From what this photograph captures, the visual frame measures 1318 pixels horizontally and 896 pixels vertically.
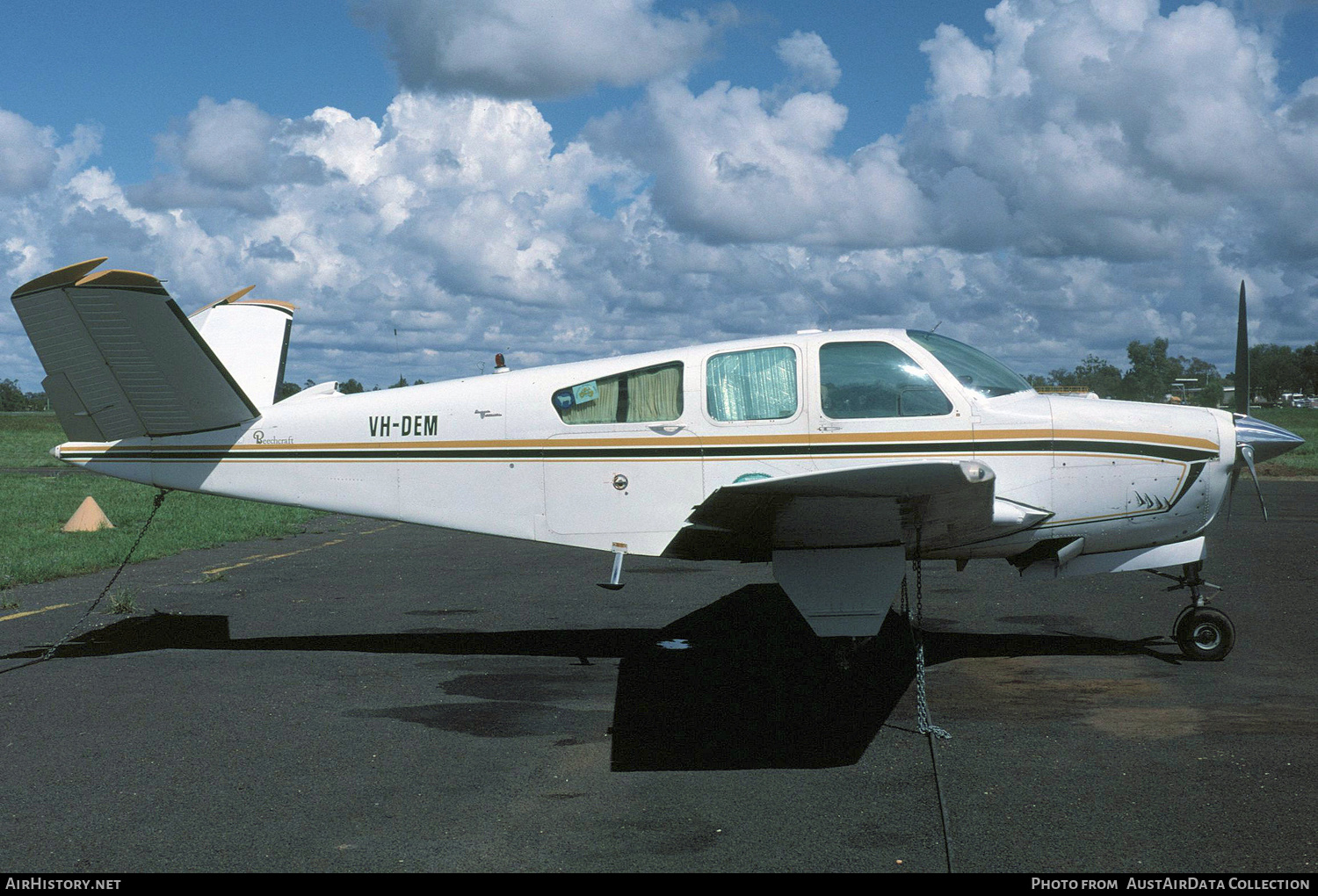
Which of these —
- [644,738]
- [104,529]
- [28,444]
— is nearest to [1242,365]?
[644,738]

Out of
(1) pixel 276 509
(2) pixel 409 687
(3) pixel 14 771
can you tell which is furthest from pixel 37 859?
(1) pixel 276 509

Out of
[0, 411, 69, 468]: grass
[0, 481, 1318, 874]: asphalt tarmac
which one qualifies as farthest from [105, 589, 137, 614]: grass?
[0, 411, 69, 468]: grass

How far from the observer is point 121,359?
25.1 ft

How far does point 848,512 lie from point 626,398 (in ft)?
6.92

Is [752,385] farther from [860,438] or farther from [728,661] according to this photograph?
[728,661]

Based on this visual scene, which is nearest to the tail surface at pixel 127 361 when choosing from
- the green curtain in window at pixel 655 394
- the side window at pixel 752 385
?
the green curtain in window at pixel 655 394

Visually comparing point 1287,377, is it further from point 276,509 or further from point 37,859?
point 37,859

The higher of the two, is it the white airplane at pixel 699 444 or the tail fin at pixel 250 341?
the tail fin at pixel 250 341

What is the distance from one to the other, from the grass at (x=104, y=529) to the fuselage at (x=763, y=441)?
5.37m

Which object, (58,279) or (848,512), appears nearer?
(848,512)

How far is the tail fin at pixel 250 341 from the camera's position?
329 inches

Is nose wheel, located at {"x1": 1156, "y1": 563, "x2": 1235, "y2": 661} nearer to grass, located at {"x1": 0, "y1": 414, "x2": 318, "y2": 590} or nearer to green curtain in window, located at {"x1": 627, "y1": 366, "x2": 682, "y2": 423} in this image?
green curtain in window, located at {"x1": 627, "y1": 366, "x2": 682, "y2": 423}

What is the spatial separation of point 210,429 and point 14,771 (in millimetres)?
3391

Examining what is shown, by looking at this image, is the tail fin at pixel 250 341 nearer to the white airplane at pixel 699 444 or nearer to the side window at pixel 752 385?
the white airplane at pixel 699 444
